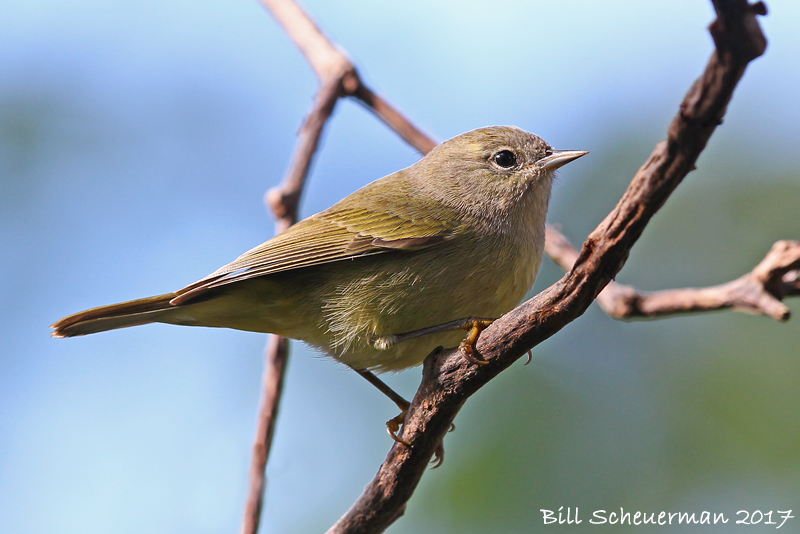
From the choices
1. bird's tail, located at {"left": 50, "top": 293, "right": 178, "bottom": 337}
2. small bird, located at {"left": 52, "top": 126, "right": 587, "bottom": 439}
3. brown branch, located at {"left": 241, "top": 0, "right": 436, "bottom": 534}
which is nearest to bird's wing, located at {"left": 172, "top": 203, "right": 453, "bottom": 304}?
small bird, located at {"left": 52, "top": 126, "right": 587, "bottom": 439}

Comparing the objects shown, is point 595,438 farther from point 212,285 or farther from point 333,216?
point 212,285

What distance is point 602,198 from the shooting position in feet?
22.5

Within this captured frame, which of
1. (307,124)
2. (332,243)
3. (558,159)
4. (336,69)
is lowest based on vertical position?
(332,243)

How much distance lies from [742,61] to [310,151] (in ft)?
10.7

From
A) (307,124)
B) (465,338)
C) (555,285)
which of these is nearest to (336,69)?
(307,124)

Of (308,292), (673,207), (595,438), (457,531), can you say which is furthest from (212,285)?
(673,207)

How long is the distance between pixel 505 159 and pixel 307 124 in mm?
1370

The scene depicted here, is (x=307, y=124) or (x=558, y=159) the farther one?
(x=307, y=124)

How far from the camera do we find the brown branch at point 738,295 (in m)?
2.99

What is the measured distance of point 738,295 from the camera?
10.6 feet

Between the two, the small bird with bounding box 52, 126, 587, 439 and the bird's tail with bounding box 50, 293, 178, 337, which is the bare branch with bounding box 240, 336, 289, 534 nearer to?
the small bird with bounding box 52, 126, 587, 439

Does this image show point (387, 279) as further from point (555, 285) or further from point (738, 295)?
point (738, 295)

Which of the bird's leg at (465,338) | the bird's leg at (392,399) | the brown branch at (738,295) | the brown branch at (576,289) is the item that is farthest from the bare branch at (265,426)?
the brown branch at (738,295)

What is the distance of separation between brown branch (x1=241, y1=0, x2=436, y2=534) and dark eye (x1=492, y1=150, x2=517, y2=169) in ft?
2.26
